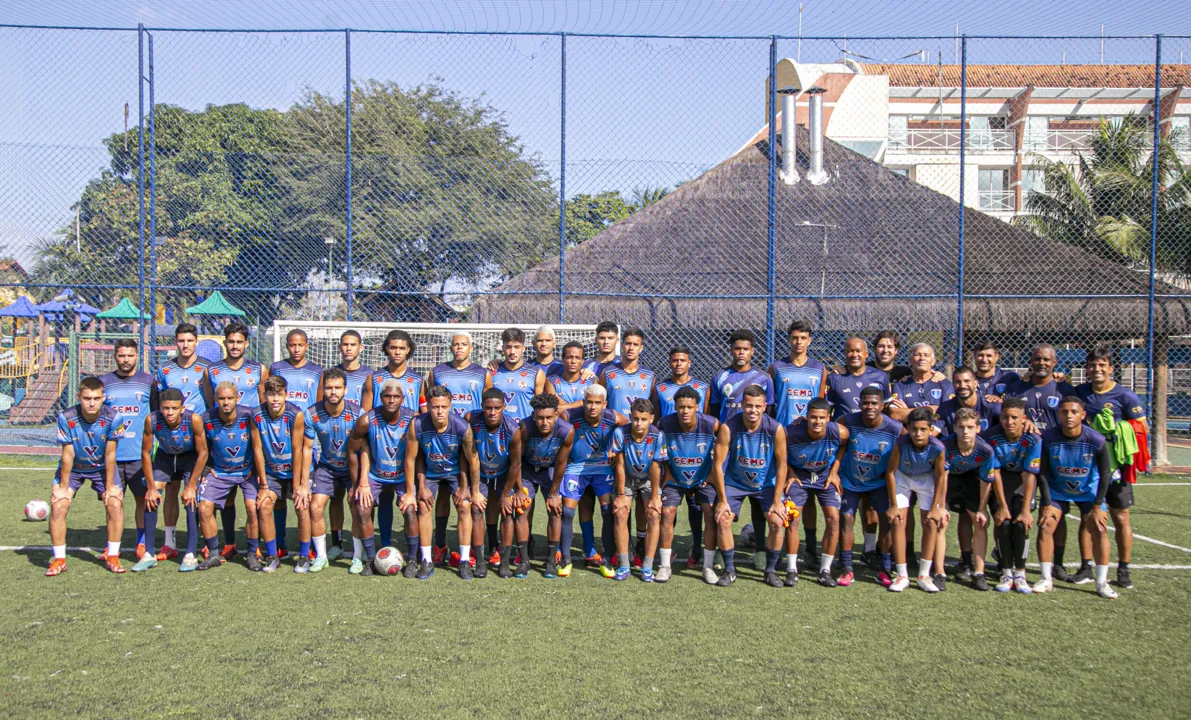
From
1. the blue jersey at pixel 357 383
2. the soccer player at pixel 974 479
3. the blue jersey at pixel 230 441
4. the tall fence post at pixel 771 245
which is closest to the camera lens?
the soccer player at pixel 974 479

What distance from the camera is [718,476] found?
691 centimetres

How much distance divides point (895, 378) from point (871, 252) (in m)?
5.67

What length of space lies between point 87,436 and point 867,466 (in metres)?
5.78

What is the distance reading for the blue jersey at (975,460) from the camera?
22.5 ft

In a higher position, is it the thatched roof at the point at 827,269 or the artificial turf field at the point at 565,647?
the thatched roof at the point at 827,269

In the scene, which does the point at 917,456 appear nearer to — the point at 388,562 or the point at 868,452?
the point at 868,452

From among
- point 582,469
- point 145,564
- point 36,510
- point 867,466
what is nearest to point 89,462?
point 145,564

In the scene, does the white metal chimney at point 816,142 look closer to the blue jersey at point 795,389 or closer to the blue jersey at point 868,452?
the blue jersey at point 795,389

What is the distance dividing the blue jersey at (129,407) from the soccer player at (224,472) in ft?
1.75

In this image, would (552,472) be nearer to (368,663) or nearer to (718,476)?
(718,476)

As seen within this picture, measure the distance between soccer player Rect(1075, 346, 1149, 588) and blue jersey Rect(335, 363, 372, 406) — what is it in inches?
221

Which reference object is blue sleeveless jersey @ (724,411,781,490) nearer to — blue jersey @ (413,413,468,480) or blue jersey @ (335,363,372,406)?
blue jersey @ (413,413,468,480)

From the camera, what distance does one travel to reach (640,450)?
23.1 feet

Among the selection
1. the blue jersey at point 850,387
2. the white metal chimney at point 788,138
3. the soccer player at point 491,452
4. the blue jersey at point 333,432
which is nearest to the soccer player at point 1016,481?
the blue jersey at point 850,387
